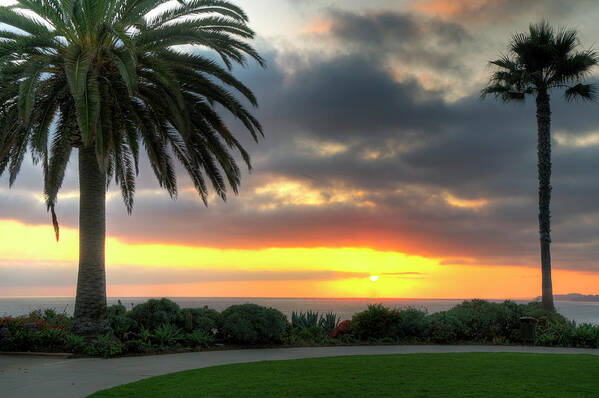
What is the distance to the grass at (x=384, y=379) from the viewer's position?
30.8 feet

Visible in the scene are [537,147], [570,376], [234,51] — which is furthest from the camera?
[537,147]

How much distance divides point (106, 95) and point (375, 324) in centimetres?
1166

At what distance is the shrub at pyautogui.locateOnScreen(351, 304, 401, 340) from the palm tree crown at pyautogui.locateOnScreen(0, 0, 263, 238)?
6526mm

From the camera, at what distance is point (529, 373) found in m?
11.7

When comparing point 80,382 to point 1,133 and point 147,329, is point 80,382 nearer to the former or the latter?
point 147,329

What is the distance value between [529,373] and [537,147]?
1609 cm

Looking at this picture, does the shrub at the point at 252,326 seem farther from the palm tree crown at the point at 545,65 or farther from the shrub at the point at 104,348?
the palm tree crown at the point at 545,65

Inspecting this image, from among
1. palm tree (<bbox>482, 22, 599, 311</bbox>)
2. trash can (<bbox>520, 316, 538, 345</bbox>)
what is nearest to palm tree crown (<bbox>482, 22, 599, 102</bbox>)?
palm tree (<bbox>482, 22, 599, 311</bbox>)

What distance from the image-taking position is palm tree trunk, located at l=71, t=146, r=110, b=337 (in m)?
16.5

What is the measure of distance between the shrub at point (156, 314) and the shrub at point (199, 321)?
234 mm

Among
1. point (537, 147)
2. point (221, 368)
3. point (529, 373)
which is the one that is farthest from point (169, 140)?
point (537, 147)

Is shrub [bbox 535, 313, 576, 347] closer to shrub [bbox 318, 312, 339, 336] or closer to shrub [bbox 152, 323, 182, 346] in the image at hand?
shrub [bbox 318, 312, 339, 336]

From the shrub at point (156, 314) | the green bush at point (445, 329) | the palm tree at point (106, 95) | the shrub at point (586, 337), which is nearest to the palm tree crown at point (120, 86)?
the palm tree at point (106, 95)

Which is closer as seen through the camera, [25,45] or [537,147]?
[25,45]
